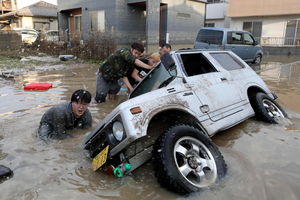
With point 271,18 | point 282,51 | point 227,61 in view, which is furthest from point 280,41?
point 227,61

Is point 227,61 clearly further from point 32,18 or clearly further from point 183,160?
point 32,18

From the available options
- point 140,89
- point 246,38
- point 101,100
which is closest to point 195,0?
point 246,38

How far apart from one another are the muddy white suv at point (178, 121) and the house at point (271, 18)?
21.2m

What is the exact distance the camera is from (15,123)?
15.6ft

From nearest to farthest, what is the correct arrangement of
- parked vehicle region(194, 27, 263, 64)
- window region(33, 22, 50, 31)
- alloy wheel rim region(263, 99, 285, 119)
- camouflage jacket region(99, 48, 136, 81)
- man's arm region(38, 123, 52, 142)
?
man's arm region(38, 123, 52, 142)
alloy wheel rim region(263, 99, 285, 119)
camouflage jacket region(99, 48, 136, 81)
parked vehicle region(194, 27, 263, 64)
window region(33, 22, 50, 31)

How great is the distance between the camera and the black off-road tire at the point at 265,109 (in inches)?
173

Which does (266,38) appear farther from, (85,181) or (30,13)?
(30,13)

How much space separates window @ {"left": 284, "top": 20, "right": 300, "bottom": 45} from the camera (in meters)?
22.2

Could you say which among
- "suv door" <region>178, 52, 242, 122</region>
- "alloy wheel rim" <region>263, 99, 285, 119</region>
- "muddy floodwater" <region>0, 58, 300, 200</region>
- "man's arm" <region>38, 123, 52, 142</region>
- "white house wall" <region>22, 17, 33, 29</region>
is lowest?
"muddy floodwater" <region>0, 58, 300, 200</region>

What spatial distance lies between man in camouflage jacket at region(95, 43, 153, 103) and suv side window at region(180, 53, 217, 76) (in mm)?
1422

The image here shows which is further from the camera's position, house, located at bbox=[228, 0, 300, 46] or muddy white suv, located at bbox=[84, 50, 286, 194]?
house, located at bbox=[228, 0, 300, 46]

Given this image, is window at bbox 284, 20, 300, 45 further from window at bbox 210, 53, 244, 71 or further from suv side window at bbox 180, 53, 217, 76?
suv side window at bbox 180, 53, 217, 76

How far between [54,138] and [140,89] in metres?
1.49

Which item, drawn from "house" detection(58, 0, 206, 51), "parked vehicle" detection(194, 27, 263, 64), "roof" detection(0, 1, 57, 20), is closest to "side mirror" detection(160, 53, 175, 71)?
"parked vehicle" detection(194, 27, 263, 64)
